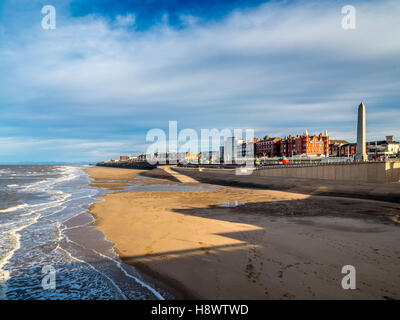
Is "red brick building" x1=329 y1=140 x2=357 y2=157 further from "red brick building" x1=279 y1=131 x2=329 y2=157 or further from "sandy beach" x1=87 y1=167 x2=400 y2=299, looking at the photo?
"sandy beach" x1=87 y1=167 x2=400 y2=299

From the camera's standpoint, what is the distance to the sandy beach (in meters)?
5.05

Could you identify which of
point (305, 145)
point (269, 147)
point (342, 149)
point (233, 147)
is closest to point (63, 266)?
point (305, 145)

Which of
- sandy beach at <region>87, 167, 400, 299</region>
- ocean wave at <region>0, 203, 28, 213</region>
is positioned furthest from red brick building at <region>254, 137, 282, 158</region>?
ocean wave at <region>0, 203, 28, 213</region>

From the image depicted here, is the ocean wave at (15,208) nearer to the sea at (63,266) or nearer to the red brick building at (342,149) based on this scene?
the sea at (63,266)

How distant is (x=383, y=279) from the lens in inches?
204

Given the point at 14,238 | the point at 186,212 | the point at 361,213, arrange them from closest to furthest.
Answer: the point at 14,238, the point at 361,213, the point at 186,212

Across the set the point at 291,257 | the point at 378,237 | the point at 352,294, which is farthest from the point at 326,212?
the point at 352,294

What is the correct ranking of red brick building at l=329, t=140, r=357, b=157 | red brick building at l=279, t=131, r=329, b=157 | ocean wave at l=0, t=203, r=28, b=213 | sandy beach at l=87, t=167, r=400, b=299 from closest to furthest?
1. sandy beach at l=87, t=167, r=400, b=299
2. ocean wave at l=0, t=203, r=28, b=213
3. red brick building at l=279, t=131, r=329, b=157
4. red brick building at l=329, t=140, r=357, b=157

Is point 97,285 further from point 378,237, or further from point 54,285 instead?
point 378,237

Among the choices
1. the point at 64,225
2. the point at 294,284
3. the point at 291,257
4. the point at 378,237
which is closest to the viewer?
the point at 294,284

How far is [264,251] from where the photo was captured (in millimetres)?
7098

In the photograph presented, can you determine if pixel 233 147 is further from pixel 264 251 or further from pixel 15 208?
pixel 264 251

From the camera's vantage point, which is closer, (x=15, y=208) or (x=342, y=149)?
(x=15, y=208)
